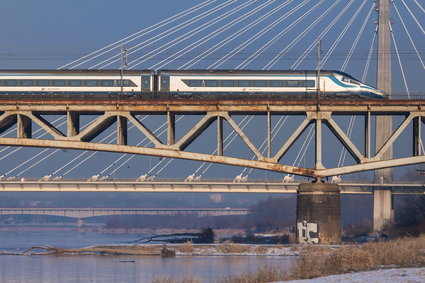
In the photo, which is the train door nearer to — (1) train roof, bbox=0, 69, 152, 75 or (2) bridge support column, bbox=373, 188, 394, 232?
(1) train roof, bbox=0, 69, 152, 75

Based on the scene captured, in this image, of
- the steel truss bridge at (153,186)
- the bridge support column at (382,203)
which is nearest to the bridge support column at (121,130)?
the steel truss bridge at (153,186)

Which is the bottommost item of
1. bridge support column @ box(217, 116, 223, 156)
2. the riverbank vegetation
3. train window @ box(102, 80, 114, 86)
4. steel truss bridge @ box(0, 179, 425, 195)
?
the riverbank vegetation

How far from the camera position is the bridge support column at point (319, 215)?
73.0 meters

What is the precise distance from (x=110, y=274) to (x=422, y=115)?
1106 inches

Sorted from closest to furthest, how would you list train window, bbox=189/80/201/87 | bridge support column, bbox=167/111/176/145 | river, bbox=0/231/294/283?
river, bbox=0/231/294/283
bridge support column, bbox=167/111/176/145
train window, bbox=189/80/201/87

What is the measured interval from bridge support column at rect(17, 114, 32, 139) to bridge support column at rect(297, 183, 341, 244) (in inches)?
753

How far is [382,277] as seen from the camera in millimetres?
40094

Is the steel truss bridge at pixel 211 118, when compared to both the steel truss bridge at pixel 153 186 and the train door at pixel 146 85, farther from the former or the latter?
the steel truss bridge at pixel 153 186

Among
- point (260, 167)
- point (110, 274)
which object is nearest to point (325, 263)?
point (110, 274)

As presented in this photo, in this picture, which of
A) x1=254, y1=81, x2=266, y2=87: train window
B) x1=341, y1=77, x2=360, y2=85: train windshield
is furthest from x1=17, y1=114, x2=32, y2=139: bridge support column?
x1=341, y1=77, x2=360, y2=85: train windshield

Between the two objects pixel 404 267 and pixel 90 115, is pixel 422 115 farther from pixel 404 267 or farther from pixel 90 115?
pixel 404 267

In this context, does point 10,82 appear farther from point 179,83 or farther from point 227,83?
point 227,83

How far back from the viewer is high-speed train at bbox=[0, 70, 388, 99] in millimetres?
81663

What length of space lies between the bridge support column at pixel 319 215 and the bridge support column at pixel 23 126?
1912cm
